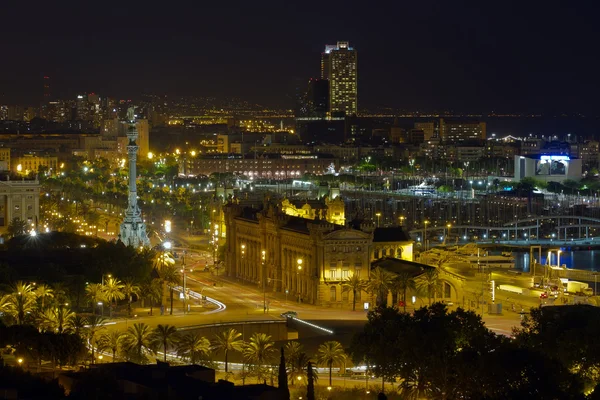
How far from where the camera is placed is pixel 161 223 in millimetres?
82625

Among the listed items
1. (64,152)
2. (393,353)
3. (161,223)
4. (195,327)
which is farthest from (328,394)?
(64,152)

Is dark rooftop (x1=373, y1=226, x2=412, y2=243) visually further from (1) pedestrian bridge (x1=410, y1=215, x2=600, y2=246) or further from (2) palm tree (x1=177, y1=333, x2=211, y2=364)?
(1) pedestrian bridge (x1=410, y1=215, x2=600, y2=246)

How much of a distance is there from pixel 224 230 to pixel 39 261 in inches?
475

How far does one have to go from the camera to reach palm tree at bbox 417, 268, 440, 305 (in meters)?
45.9

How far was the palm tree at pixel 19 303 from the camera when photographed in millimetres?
38938

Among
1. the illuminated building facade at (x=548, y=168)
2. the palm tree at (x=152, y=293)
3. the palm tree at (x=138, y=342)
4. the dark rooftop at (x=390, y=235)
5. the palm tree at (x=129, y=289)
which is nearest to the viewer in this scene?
the palm tree at (x=138, y=342)

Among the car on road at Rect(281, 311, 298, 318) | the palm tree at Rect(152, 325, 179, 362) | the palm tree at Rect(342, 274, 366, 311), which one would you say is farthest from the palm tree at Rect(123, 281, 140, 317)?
the palm tree at Rect(152, 325, 179, 362)

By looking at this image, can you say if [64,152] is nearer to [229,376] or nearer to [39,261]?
[39,261]

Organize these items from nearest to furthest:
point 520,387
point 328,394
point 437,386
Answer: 1. point 520,387
2. point 437,386
3. point 328,394

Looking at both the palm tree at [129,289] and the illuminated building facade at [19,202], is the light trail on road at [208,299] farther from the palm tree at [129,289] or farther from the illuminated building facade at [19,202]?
the illuminated building facade at [19,202]

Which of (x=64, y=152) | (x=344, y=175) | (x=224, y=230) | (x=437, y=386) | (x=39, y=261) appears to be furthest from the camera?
(x=64, y=152)

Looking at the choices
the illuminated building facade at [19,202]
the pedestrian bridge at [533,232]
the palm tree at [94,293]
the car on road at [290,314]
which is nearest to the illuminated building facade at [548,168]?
the pedestrian bridge at [533,232]

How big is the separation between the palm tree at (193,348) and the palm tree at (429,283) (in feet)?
36.2

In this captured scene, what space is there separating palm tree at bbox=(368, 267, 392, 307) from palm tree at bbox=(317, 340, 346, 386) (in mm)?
9473
